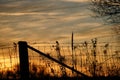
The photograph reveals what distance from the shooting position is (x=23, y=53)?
953 centimetres

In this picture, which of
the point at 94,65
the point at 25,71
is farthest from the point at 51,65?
the point at 25,71

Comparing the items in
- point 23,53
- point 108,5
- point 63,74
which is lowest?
point 63,74

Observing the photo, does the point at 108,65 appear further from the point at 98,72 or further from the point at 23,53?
the point at 23,53

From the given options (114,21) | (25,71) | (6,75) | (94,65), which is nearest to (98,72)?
(94,65)

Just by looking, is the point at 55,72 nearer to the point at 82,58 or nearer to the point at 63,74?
the point at 63,74

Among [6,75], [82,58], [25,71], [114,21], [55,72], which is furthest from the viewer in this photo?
[114,21]

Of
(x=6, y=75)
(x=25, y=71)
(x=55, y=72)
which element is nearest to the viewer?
(x=25, y=71)

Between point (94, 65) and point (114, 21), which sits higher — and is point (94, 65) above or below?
below

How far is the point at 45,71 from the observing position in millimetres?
12781

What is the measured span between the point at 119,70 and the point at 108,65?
0.57 m

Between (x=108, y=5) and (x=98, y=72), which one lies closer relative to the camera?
(x=98, y=72)

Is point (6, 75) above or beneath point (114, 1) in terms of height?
beneath

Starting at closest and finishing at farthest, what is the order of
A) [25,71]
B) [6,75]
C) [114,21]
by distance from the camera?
1. [25,71]
2. [6,75]
3. [114,21]

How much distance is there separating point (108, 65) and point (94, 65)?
636 mm
